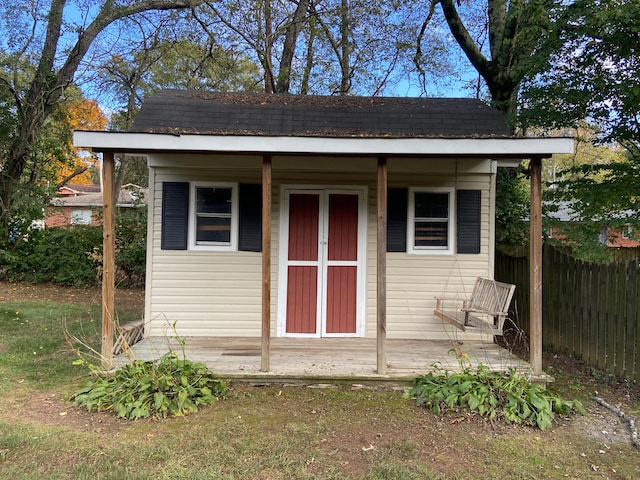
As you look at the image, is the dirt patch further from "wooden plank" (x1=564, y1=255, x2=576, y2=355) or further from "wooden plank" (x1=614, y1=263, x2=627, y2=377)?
"wooden plank" (x1=564, y1=255, x2=576, y2=355)

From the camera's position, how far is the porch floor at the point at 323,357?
4.17 m

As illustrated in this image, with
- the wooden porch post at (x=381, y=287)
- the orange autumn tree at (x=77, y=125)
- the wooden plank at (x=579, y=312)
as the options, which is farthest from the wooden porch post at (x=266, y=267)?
the orange autumn tree at (x=77, y=125)

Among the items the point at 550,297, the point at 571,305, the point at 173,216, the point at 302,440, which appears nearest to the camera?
the point at 302,440

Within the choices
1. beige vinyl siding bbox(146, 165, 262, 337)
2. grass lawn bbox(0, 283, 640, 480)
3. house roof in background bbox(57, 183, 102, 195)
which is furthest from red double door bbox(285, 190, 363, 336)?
house roof in background bbox(57, 183, 102, 195)

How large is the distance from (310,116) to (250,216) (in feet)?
5.25

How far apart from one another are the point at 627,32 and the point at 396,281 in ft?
14.8

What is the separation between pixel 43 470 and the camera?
272 centimetres

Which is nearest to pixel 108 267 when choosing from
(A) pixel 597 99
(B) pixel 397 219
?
(B) pixel 397 219

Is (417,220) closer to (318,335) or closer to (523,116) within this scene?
(318,335)

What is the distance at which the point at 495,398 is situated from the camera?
371cm

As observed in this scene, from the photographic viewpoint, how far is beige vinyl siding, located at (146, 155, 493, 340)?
18.5 ft

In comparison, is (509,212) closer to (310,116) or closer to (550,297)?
(550,297)

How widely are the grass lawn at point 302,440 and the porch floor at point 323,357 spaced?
0.14m

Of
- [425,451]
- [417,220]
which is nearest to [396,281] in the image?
[417,220]
